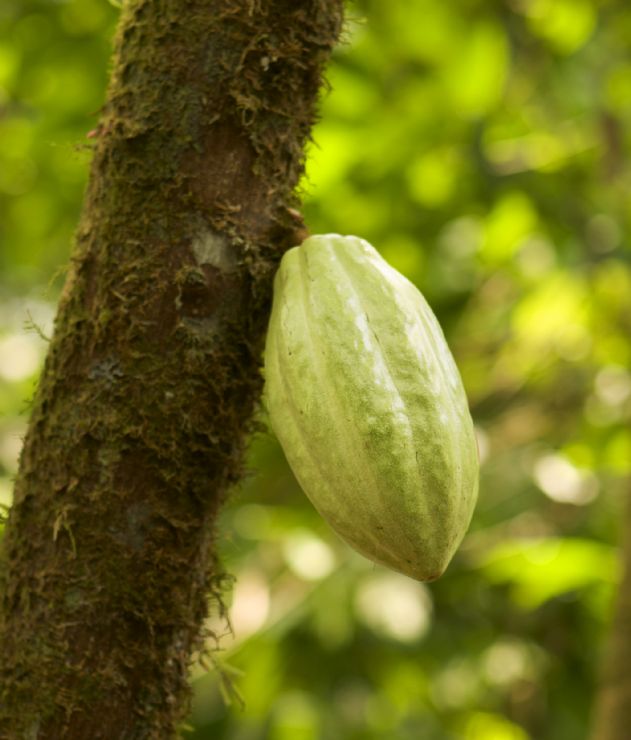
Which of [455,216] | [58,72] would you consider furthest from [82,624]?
[455,216]

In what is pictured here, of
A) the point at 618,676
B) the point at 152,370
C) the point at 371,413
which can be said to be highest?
the point at 152,370

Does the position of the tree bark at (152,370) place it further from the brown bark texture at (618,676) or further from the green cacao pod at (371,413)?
the brown bark texture at (618,676)

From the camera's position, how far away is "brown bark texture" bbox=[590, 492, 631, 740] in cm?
236

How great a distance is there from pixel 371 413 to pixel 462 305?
2.98 m

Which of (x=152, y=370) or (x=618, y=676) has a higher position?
(x=152, y=370)

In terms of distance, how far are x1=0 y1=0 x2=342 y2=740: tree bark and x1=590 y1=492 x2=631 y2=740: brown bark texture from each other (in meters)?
1.55

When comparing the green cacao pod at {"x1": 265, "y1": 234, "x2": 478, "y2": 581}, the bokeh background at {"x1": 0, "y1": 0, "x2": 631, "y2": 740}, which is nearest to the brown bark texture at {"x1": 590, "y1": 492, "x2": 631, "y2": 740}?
the bokeh background at {"x1": 0, "y1": 0, "x2": 631, "y2": 740}

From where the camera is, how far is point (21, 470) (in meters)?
1.16

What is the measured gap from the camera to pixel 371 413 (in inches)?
43.0

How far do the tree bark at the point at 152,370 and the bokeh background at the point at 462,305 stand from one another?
1.32m

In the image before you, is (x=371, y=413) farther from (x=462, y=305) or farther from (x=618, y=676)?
(x=462, y=305)

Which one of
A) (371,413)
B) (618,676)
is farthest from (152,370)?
(618,676)

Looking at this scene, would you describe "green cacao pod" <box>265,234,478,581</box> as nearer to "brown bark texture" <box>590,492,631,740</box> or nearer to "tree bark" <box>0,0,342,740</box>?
"tree bark" <box>0,0,342,740</box>

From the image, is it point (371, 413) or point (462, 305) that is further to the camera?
point (462, 305)
